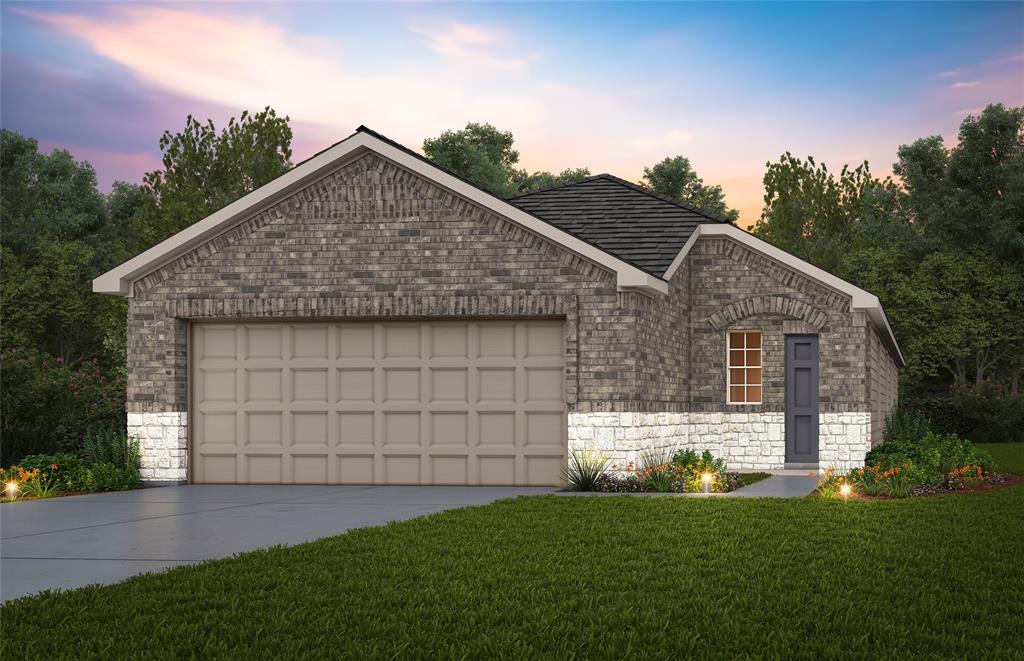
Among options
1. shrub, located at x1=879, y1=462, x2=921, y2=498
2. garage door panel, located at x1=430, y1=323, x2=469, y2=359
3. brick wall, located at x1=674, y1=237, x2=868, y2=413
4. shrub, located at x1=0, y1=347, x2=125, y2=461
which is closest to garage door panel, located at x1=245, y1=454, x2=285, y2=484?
garage door panel, located at x1=430, y1=323, x2=469, y2=359

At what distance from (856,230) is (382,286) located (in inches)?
1748

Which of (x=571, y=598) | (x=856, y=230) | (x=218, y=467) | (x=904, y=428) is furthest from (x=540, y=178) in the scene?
(x=571, y=598)

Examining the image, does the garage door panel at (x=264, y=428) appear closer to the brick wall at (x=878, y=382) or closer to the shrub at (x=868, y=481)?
the shrub at (x=868, y=481)

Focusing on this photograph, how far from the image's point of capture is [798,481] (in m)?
19.5

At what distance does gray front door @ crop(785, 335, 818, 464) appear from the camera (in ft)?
73.0

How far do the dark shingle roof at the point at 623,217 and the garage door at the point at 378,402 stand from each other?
2.70 meters

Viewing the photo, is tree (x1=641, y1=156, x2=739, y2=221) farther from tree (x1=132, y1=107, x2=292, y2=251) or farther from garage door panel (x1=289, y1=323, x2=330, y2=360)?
garage door panel (x1=289, y1=323, x2=330, y2=360)

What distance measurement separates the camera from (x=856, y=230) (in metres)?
58.9

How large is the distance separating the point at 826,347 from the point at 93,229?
4334 cm

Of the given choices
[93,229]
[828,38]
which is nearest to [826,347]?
[828,38]

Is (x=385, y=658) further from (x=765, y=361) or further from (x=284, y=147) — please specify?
(x=284, y=147)

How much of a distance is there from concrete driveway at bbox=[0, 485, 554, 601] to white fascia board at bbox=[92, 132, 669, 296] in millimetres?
3548

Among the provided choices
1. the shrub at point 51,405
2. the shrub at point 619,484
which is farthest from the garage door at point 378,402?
the shrub at point 51,405

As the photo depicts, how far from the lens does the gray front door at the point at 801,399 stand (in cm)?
2227
